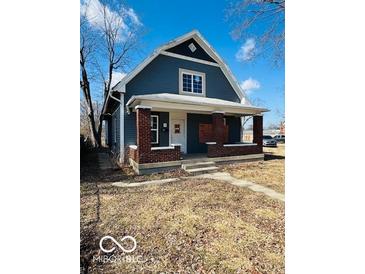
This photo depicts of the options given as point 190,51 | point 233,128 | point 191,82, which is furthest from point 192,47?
point 233,128

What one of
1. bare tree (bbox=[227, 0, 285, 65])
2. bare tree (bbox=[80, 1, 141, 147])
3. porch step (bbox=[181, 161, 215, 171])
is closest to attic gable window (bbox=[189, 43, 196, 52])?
bare tree (bbox=[80, 1, 141, 147])

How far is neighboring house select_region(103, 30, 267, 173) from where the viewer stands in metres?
5.38

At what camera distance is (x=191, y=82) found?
7309 millimetres

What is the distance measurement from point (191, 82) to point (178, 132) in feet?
6.99

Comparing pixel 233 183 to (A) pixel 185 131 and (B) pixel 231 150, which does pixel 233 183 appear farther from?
(A) pixel 185 131

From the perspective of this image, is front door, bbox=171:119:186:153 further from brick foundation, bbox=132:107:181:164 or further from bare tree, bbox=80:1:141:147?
bare tree, bbox=80:1:141:147

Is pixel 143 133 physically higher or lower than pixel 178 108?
lower

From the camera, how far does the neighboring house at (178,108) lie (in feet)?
17.7

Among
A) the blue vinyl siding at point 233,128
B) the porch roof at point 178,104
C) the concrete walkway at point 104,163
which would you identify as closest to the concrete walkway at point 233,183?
the concrete walkway at point 104,163

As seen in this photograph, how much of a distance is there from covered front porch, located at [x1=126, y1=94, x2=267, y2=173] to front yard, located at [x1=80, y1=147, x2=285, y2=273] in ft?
5.70
